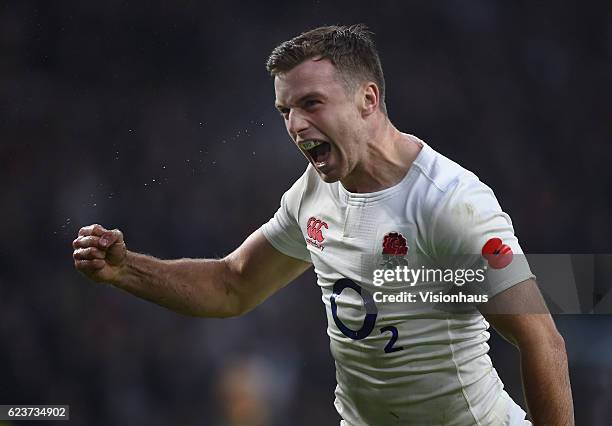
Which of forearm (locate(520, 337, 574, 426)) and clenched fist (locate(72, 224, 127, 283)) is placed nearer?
forearm (locate(520, 337, 574, 426))

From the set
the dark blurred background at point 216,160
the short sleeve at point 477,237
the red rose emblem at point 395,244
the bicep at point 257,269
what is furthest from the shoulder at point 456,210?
the dark blurred background at point 216,160

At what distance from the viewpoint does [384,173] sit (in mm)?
3230

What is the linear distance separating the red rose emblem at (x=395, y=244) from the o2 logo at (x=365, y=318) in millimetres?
166

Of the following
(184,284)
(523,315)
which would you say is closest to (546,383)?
(523,315)

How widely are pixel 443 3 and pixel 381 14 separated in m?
0.43

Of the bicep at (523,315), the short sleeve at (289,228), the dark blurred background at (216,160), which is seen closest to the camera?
the bicep at (523,315)

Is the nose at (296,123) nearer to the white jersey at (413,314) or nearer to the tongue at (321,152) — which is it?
the tongue at (321,152)

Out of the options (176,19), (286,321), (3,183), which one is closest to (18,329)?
(3,183)

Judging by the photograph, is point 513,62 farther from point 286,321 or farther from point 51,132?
point 51,132

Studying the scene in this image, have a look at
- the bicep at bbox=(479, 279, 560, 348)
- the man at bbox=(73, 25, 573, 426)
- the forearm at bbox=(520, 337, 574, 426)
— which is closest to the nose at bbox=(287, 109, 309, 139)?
the man at bbox=(73, 25, 573, 426)

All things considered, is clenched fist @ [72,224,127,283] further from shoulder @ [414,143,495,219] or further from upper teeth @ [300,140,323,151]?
shoulder @ [414,143,495,219]

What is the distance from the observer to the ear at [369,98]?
3252 mm

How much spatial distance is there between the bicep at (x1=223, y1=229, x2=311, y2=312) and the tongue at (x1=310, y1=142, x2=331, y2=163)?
61 cm

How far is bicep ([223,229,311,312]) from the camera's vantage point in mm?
3771
